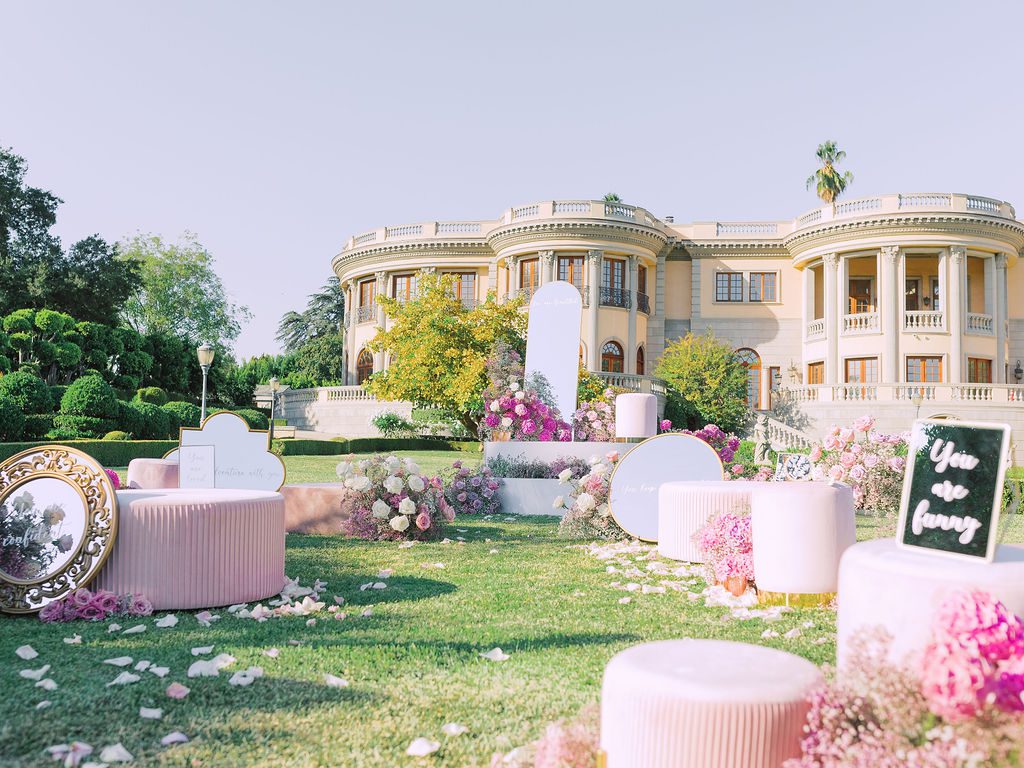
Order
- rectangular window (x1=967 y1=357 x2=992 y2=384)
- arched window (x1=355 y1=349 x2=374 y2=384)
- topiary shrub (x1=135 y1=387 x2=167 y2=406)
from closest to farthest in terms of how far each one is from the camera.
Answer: topiary shrub (x1=135 y1=387 x2=167 y2=406) < rectangular window (x1=967 y1=357 x2=992 y2=384) < arched window (x1=355 y1=349 x2=374 y2=384)

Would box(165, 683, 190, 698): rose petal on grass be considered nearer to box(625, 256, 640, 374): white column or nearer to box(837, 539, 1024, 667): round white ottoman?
box(837, 539, 1024, 667): round white ottoman

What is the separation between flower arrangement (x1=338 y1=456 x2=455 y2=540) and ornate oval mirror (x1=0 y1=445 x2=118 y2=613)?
145 inches

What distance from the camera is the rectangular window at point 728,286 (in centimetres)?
3884

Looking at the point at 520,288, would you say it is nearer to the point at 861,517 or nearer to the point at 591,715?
the point at 861,517

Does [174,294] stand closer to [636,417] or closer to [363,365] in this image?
[363,365]

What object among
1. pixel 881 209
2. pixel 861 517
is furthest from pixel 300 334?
pixel 861 517

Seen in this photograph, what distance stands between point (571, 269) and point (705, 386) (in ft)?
25.8

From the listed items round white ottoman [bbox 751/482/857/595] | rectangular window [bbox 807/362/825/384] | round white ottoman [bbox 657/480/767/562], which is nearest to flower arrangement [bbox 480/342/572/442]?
round white ottoman [bbox 657/480/767/562]

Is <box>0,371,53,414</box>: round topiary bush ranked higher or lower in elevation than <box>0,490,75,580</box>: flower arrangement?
higher

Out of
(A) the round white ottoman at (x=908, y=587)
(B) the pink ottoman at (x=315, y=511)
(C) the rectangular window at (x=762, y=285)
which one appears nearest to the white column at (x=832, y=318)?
(C) the rectangular window at (x=762, y=285)

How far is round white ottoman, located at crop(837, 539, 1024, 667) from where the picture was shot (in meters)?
2.40

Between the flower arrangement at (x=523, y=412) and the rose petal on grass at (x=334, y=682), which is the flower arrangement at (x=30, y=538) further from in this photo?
the flower arrangement at (x=523, y=412)

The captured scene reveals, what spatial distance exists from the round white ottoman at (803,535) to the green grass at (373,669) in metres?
0.27

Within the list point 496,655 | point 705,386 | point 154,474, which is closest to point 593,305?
point 705,386
